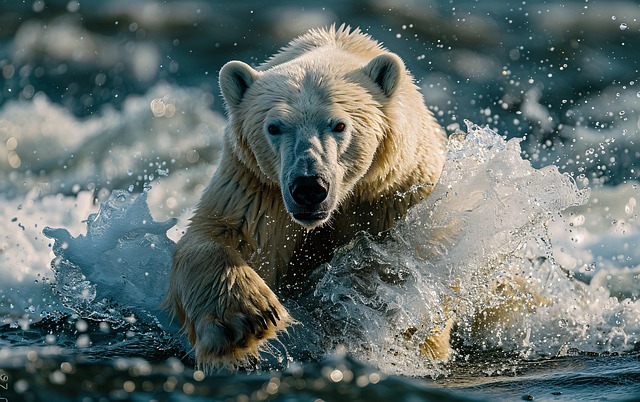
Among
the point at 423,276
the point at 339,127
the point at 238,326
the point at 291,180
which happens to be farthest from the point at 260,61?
the point at 238,326

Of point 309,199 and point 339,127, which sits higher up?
point 339,127

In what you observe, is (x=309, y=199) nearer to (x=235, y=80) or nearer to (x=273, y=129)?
(x=273, y=129)

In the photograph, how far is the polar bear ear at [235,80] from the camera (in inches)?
180

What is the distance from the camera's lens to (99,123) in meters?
11.4

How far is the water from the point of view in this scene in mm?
4180

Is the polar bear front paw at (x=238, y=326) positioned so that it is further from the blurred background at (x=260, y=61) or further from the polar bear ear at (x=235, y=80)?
the blurred background at (x=260, y=61)

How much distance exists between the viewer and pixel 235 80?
4613 millimetres

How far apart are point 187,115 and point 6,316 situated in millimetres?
6288

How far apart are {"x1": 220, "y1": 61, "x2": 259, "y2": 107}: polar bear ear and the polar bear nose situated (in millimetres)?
847

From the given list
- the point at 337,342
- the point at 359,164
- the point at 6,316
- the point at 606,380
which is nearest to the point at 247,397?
the point at 337,342

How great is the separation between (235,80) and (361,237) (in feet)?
3.50

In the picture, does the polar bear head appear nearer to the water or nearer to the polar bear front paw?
the polar bear front paw

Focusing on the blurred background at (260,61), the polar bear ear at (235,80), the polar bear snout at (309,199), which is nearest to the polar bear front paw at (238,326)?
the polar bear snout at (309,199)

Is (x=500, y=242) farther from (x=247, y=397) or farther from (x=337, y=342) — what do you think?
(x=247, y=397)
